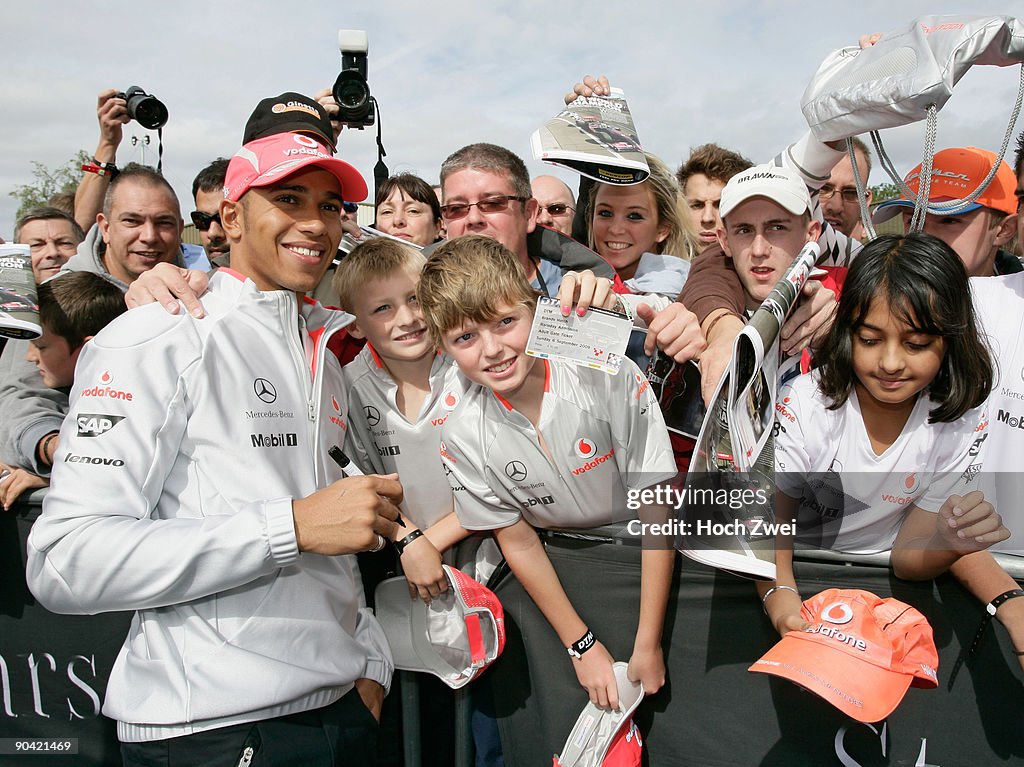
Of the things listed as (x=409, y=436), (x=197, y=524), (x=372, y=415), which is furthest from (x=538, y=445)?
(x=197, y=524)

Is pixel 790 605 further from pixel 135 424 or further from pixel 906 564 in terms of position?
pixel 135 424

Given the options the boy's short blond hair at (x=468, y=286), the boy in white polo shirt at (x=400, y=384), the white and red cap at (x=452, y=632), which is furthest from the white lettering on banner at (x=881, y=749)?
the boy's short blond hair at (x=468, y=286)

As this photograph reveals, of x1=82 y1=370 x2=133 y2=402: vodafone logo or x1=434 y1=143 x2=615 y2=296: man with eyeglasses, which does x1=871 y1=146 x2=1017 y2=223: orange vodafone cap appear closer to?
x1=434 y1=143 x2=615 y2=296: man with eyeglasses

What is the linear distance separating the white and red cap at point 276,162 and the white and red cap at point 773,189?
1389mm

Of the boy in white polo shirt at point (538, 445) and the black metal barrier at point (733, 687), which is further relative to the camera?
the boy in white polo shirt at point (538, 445)

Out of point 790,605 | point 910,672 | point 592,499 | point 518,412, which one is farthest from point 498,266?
point 910,672

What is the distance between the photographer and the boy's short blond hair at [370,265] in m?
2.91

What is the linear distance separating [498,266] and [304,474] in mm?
859

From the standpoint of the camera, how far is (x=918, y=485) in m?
2.18

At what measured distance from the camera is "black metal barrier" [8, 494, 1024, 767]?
6.74 feet

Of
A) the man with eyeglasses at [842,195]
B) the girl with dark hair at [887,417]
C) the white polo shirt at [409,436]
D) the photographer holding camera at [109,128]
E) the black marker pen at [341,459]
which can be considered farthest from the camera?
the photographer holding camera at [109,128]

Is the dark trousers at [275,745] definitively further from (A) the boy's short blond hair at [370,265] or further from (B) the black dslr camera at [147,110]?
(B) the black dslr camera at [147,110]

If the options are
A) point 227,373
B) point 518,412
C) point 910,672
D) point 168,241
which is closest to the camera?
point 910,672

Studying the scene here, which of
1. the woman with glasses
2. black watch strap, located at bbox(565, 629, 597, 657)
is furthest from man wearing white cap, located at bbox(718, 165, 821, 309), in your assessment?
the woman with glasses
